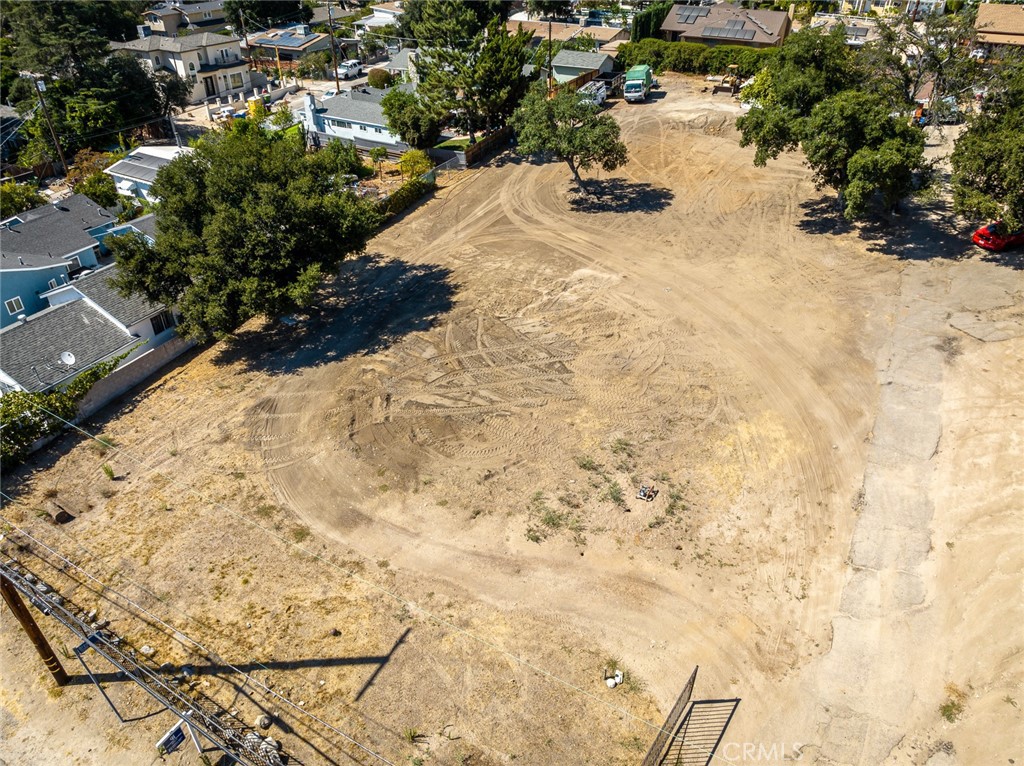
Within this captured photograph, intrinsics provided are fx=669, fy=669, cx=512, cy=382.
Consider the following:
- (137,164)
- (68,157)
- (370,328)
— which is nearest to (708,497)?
(370,328)

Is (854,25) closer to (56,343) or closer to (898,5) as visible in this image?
(898,5)

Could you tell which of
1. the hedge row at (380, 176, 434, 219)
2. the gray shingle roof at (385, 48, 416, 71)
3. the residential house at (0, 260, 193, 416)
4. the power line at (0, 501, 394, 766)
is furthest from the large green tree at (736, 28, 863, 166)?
the gray shingle roof at (385, 48, 416, 71)

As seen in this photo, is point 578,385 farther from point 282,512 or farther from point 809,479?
point 282,512

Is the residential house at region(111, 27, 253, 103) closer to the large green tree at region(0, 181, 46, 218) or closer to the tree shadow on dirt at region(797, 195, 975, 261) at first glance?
the large green tree at region(0, 181, 46, 218)

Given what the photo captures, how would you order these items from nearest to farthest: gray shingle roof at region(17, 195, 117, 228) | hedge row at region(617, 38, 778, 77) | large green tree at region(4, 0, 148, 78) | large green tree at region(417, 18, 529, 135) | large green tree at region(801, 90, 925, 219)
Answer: large green tree at region(801, 90, 925, 219), gray shingle roof at region(17, 195, 117, 228), large green tree at region(417, 18, 529, 135), large green tree at region(4, 0, 148, 78), hedge row at region(617, 38, 778, 77)

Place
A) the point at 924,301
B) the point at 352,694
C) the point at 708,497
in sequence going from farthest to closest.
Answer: the point at 924,301, the point at 708,497, the point at 352,694

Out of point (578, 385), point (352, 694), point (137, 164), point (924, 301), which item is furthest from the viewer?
point (137, 164)
